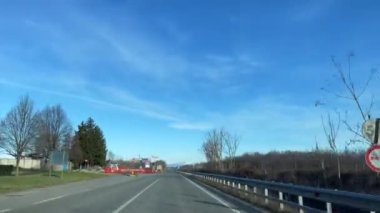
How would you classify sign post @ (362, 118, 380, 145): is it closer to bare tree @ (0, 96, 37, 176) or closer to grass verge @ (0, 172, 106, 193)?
grass verge @ (0, 172, 106, 193)

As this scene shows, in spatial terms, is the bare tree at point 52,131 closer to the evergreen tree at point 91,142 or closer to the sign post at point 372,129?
the evergreen tree at point 91,142

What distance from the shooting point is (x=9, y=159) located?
12375 centimetres

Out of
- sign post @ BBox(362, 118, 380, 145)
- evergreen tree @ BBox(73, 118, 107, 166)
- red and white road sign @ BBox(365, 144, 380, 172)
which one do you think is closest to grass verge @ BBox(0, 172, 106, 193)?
sign post @ BBox(362, 118, 380, 145)

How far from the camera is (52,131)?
375ft

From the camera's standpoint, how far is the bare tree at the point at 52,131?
10969 cm

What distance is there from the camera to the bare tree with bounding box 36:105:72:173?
109688 millimetres

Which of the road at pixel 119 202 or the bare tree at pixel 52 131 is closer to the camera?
the road at pixel 119 202

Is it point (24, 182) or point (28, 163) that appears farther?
point (28, 163)

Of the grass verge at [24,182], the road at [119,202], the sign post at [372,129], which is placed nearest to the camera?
the sign post at [372,129]

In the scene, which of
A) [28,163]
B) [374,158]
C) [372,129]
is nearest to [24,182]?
[372,129]

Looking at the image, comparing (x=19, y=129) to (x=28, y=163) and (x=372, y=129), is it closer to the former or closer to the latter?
(x=28, y=163)

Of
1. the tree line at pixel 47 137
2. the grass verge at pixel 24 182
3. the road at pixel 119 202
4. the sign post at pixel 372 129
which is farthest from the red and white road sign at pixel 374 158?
the tree line at pixel 47 137

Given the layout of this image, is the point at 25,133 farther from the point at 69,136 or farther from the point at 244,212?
the point at 244,212

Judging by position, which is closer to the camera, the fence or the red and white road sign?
the red and white road sign
